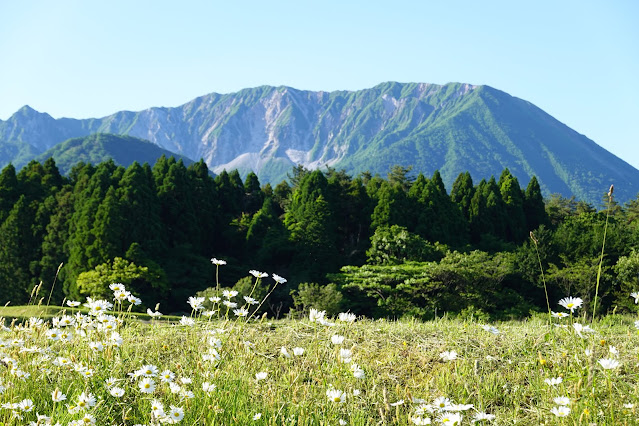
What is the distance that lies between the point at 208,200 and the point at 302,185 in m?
5.52

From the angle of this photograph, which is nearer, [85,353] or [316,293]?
[85,353]

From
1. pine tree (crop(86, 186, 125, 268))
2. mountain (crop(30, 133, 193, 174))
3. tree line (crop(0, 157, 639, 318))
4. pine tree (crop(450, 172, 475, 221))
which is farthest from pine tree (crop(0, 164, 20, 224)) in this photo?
mountain (crop(30, 133, 193, 174))

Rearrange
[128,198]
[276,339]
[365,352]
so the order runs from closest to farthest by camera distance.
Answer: [365,352] → [276,339] → [128,198]

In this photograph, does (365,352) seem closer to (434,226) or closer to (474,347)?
(474,347)

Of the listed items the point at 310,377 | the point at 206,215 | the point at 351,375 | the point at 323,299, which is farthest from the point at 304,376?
the point at 206,215

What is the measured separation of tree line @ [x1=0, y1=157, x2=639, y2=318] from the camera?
71.8 ft

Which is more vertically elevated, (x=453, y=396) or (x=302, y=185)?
(x=302, y=185)

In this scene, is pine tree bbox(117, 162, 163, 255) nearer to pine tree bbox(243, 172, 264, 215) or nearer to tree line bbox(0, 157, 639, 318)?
tree line bbox(0, 157, 639, 318)

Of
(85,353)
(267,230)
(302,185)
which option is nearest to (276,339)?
(85,353)

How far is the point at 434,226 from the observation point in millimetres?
30312

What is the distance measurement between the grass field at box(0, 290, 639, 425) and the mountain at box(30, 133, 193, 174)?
167648mm

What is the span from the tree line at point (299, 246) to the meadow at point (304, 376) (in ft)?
46.4

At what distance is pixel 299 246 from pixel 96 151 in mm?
166581

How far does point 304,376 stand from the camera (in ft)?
12.0
